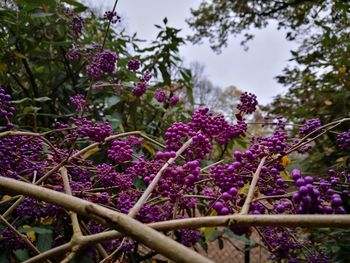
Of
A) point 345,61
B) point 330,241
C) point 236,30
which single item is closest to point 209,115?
point 330,241

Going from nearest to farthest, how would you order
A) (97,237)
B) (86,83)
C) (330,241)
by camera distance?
(97,237), (330,241), (86,83)

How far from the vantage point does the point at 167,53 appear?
259cm

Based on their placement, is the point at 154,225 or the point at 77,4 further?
the point at 77,4

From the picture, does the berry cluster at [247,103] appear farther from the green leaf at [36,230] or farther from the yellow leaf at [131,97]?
the yellow leaf at [131,97]

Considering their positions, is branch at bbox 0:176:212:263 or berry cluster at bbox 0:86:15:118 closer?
branch at bbox 0:176:212:263

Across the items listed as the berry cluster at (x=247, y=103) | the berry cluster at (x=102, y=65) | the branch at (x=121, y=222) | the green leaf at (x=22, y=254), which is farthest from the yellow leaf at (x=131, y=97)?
the branch at (x=121, y=222)

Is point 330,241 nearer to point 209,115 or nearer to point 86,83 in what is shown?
point 209,115

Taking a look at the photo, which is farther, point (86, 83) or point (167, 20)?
point (167, 20)

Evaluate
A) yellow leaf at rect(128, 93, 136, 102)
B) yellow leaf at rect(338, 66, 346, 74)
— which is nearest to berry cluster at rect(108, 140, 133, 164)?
Answer: yellow leaf at rect(128, 93, 136, 102)

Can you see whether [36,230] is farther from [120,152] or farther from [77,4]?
[77,4]

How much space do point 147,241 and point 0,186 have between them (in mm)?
288

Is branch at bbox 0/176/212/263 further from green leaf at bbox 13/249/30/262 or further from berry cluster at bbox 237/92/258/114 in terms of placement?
berry cluster at bbox 237/92/258/114

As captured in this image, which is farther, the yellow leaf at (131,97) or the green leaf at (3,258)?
the yellow leaf at (131,97)

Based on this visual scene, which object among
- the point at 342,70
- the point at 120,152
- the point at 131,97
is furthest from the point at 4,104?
the point at 342,70
